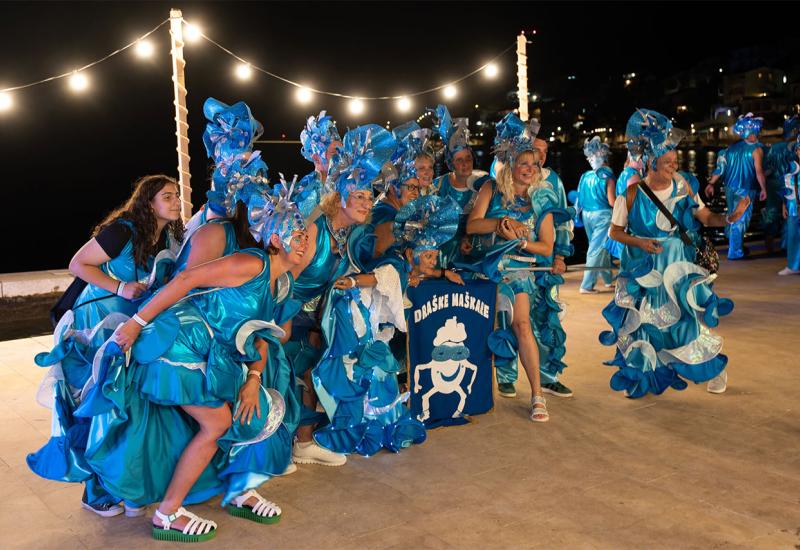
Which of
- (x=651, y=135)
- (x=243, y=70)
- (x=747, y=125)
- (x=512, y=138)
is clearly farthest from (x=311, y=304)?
(x=747, y=125)

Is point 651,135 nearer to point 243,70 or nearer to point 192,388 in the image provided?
point 192,388

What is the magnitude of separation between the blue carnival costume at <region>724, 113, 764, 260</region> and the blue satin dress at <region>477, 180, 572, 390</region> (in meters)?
6.54

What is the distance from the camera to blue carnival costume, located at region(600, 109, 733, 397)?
5250mm

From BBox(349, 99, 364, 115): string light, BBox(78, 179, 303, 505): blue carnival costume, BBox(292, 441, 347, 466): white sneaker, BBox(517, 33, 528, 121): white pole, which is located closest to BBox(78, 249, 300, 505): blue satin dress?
BBox(78, 179, 303, 505): blue carnival costume

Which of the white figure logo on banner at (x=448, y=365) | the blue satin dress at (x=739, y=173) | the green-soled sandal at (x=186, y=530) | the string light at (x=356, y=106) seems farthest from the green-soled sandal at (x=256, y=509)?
the blue satin dress at (x=739, y=173)

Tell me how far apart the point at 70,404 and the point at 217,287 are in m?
0.97

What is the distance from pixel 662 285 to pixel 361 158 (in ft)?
7.38

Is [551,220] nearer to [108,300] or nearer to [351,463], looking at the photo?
[351,463]

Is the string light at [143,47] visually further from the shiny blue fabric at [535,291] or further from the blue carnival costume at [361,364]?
the blue carnival costume at [361,364]

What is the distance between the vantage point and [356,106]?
10055 millimetres

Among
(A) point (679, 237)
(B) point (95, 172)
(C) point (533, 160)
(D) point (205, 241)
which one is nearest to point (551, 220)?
(C) point (533, 160)

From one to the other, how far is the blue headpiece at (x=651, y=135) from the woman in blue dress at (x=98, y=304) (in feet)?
9.40

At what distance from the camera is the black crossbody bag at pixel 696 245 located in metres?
5.22

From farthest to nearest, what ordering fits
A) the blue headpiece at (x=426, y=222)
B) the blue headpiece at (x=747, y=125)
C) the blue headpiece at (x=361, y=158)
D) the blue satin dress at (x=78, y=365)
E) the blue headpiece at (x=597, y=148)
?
the blue headpiece at (x=747, y=125) < the blue headpiece at (x=597, y=148) < the blue headpiece at (x=426, y=222) < the blue headpiece at (x=361, y=158) < the blue satin dress at (x=78, y=365)
